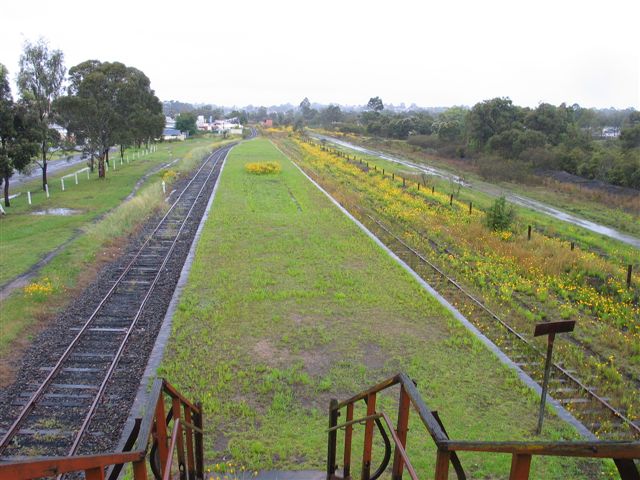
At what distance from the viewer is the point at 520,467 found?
2.61 m

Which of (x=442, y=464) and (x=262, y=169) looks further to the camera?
(x=262, y=169)

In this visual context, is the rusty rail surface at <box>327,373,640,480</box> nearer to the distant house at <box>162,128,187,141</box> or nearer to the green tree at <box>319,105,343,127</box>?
the distant house at <box>162,128,187,141</box>

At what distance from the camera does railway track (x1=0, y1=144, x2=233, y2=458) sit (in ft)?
25.5

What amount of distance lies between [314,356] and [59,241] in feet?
46.3

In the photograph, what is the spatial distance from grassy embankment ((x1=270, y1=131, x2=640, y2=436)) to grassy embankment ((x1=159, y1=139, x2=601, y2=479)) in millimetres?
1872

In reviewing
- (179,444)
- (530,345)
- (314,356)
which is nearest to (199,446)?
(179,444)

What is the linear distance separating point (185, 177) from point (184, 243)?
2153 centimetres

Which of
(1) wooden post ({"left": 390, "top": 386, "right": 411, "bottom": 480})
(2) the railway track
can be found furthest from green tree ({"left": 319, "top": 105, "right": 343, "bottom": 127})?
(1) wooden post ({"left": 390, "top": 386, "right": 411, "bottom": 480})

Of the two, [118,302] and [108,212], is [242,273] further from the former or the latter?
[108,212]

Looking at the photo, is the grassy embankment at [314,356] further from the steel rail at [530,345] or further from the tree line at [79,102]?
the tree line at [79,102]

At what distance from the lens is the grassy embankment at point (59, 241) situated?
12.4 m

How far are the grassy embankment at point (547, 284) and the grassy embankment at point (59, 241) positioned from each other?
11.3m

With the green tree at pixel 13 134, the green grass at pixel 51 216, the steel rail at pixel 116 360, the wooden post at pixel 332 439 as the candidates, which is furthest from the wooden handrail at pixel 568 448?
the green tree at pixel 13 134

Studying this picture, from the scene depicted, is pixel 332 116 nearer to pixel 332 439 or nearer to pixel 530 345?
pixel 530 345
